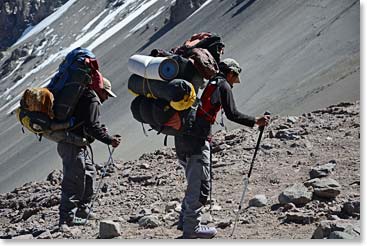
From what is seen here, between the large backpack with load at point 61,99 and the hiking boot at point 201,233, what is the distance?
1866 mm

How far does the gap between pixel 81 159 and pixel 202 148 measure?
1.78 meters

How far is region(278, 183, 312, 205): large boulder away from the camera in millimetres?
6414

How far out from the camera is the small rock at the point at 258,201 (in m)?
6.75

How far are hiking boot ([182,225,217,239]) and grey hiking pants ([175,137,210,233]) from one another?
0.04 metres

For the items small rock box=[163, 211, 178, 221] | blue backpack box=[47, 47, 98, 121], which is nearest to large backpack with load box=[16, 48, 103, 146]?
blue backpack box=[47, 47, 98, 121]

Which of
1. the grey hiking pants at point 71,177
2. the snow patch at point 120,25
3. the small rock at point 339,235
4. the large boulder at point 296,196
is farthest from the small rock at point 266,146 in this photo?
the snow patch at point 120,25

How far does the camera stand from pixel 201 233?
233 inches

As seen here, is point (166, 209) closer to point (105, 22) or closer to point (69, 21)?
point (105, 22)

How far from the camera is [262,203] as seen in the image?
6738 millimetres

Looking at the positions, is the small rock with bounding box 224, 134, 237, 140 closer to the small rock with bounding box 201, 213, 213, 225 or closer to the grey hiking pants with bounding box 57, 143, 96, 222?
the grey hiking pants with bounding box 57, 143, 96, 222

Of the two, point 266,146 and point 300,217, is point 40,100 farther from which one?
point 266,146

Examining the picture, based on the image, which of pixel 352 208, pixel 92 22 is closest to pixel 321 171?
pixel 352 208

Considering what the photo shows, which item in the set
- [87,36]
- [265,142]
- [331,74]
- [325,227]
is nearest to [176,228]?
[325,227]

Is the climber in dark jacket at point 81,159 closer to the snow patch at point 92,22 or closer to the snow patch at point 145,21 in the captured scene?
the snow patch at point 145,21
